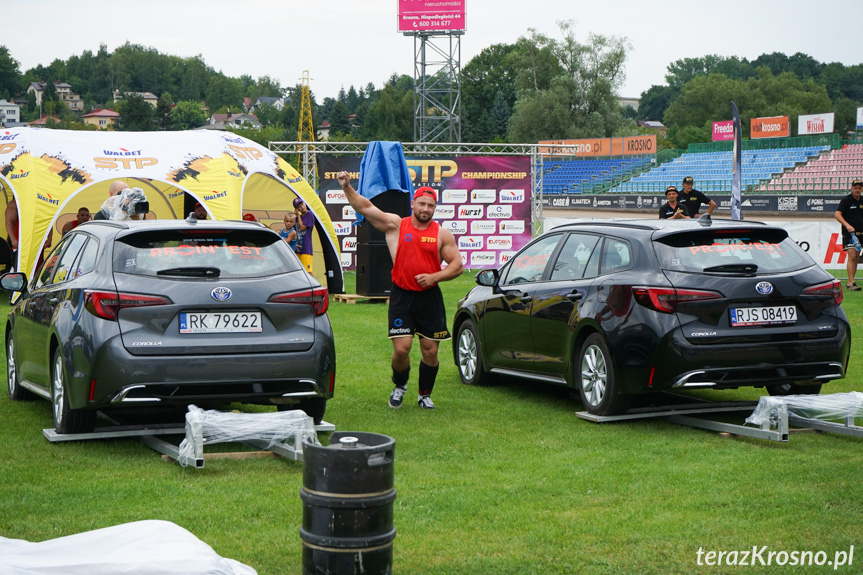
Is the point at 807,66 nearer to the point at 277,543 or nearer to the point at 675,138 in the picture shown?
the point at 675,138

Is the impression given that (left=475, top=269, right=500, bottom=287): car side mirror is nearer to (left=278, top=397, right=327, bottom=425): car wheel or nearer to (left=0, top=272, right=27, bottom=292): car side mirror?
(left=278, top=397, right=327, bottom=425): car wheel

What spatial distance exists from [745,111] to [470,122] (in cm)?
2797

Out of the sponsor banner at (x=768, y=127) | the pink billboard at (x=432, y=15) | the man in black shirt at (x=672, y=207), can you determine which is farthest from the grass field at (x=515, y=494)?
the sponsor banner at (x=768, y=127)

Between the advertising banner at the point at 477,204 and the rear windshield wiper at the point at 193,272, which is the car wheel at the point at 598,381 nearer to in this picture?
the rear windshield wiper at the point at 193,272

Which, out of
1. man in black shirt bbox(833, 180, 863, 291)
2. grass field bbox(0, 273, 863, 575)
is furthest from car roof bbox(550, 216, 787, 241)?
man in black shirt bbox(833, 180, 863, 291)

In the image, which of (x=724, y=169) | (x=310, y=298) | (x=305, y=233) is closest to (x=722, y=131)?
(x=724, y=169)

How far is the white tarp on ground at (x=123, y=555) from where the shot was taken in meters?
3.94

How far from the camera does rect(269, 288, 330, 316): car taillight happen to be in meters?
7.28

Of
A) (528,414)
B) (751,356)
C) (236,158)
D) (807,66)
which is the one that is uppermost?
(807,66)

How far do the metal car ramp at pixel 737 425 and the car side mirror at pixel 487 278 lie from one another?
176 centimetres

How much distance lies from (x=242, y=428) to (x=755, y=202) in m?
44.7

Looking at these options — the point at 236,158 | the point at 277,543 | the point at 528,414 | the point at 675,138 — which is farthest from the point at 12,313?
the point at 675,138

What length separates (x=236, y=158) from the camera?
20.2m

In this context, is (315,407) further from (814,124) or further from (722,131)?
(814,124)
